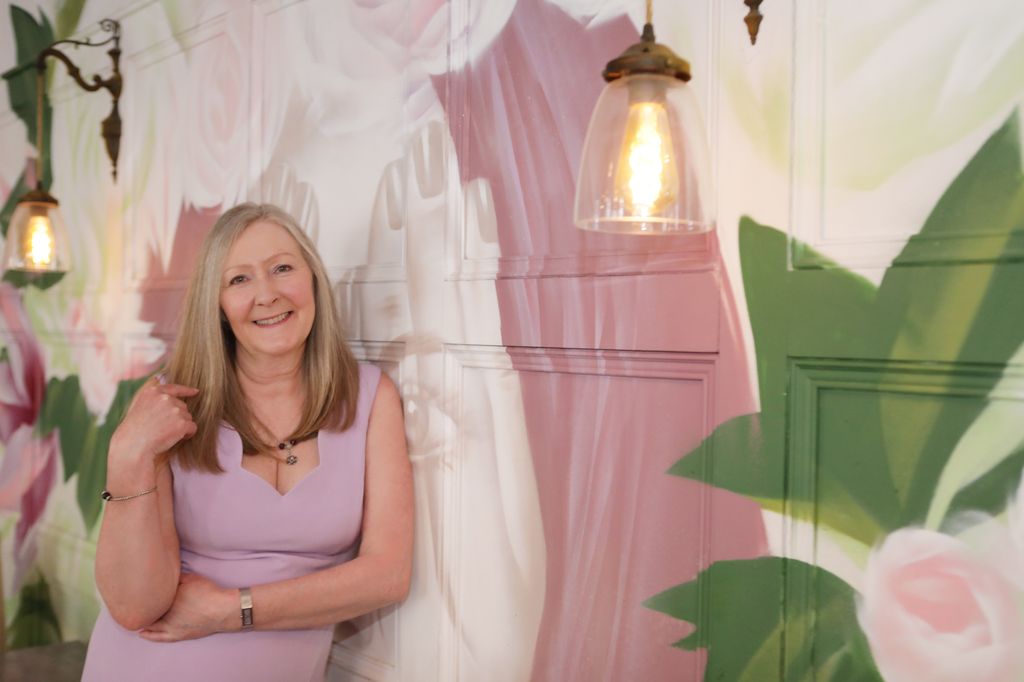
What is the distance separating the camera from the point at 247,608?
5.97ft

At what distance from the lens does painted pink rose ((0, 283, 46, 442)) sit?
3611mm

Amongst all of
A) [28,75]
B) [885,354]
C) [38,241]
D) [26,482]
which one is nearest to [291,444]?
[885,354]

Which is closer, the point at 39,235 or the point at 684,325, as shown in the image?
the point at 684,325


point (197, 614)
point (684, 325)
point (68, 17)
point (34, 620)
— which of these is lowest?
point (34, 620)

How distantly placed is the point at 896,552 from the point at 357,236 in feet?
4.55

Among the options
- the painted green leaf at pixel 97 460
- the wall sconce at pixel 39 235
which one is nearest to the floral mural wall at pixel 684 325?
the wall sconce at pixel 39 235

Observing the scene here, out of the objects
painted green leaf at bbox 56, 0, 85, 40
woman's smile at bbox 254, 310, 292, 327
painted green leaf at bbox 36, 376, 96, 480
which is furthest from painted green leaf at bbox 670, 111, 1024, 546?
painted green leaf at bbox 56, 0, 85, 40

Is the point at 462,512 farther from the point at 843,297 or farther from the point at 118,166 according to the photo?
the point at 118,166

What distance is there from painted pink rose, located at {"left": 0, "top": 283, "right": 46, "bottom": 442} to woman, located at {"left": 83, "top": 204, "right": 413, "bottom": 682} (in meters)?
1.95

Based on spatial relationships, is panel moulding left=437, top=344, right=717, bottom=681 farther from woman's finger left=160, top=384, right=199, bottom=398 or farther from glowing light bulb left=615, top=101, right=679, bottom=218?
woman's finger left=160, top=384, right=199, bottom=398

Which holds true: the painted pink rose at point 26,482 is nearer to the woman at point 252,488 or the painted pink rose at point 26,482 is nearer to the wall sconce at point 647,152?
the woman at point 252,488

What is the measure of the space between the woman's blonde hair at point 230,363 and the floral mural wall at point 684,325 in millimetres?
127

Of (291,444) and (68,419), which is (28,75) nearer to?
(68,419)

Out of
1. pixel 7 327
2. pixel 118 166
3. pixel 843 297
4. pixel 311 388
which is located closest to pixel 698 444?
pixel 843 297
